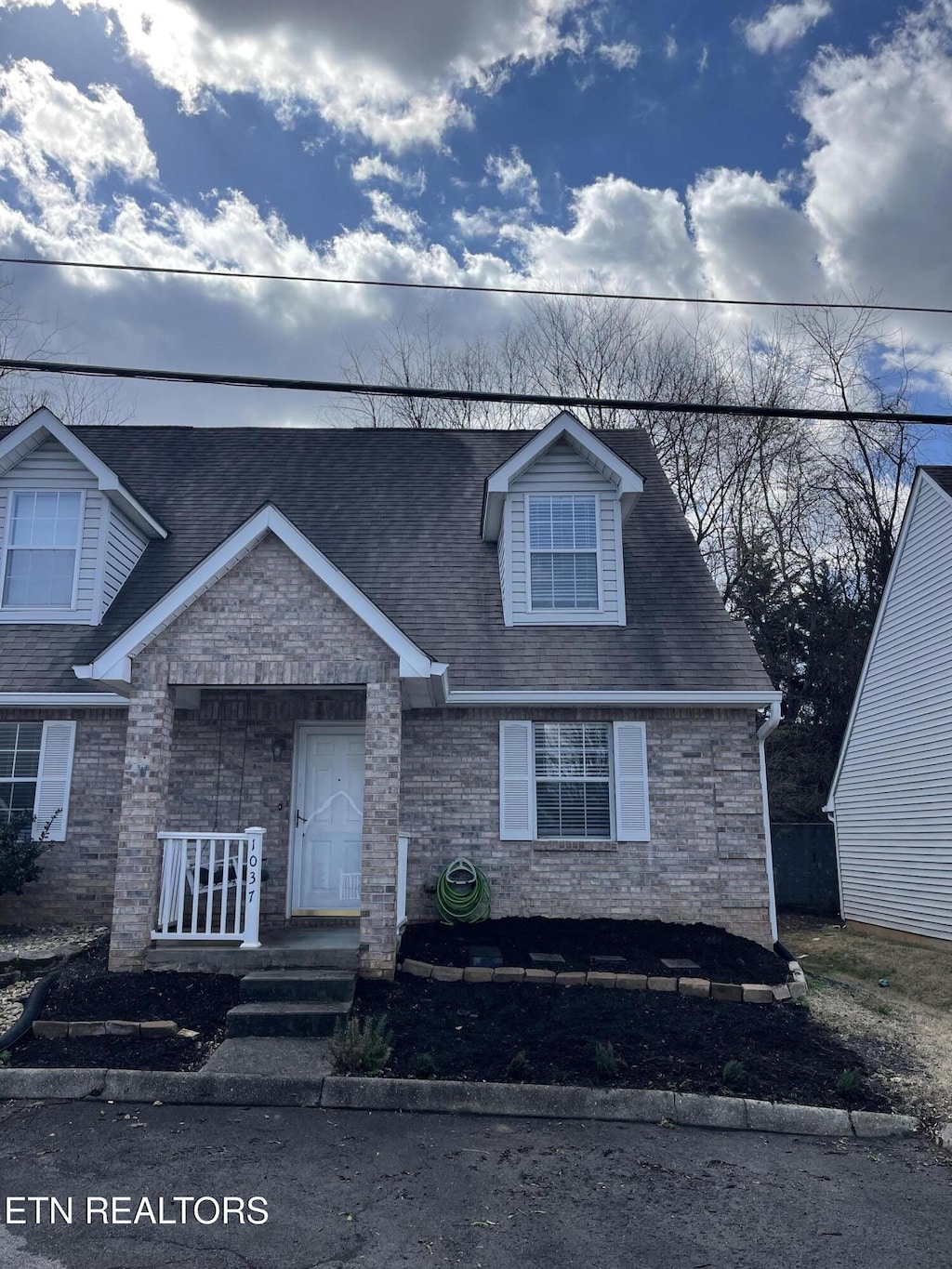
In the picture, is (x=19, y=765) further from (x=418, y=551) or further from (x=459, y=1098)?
(x=459, y=1098)

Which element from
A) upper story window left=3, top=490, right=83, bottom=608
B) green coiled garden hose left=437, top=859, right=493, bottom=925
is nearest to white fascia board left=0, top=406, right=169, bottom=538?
upper story window left=3, top=490, right=83, bottom=608

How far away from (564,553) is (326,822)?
4622 mm

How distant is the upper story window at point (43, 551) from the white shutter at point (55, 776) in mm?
1763

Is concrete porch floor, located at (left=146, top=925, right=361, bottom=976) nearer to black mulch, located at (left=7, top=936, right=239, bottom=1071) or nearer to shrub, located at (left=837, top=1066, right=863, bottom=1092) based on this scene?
black mulch, located at (left=7, top=936, right=239, bottom=1071)

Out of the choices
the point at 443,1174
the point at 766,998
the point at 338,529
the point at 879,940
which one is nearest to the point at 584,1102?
the point at 443,1174

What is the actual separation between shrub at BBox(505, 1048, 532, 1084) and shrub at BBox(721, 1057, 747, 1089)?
1400mm

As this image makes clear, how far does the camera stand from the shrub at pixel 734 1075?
6.18 m

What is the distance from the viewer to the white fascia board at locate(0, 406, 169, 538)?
37.1 feet

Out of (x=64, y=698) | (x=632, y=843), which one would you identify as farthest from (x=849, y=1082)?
(x=64, y=698)

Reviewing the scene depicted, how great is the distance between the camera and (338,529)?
12.6 meters

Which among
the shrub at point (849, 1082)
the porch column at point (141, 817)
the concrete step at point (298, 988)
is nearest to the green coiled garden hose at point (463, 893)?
the concrete step at point (298, 988)

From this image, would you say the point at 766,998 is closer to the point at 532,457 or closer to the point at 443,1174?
the point at 443,1174

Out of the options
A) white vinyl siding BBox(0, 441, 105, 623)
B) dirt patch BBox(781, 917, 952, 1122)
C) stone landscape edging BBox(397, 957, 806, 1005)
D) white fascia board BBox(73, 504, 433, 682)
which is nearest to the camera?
dirt patch BBox(781, 917, 952, 1122)

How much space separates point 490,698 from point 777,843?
36.0 ft
